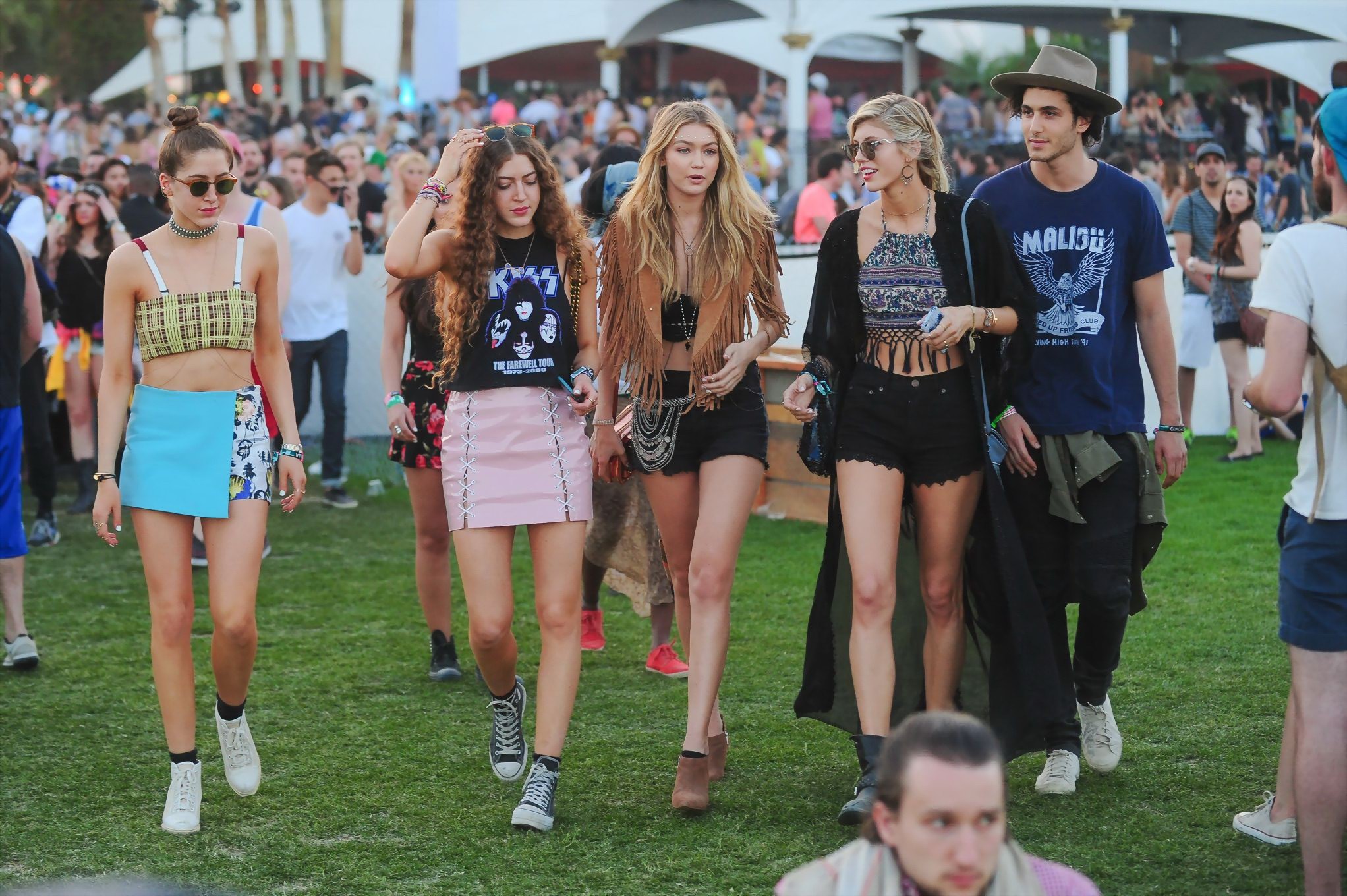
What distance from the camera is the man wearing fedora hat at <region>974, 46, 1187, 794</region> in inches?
181

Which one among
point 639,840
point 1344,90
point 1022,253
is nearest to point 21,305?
point 639,840

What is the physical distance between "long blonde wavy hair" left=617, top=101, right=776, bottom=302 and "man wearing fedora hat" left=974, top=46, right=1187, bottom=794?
737mm

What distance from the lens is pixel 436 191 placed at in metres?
4.62

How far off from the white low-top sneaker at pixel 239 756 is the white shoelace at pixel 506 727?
0.75 metres

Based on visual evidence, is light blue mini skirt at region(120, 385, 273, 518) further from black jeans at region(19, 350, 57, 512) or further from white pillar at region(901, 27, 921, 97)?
white pillar at region(901, 27, 921, 97)

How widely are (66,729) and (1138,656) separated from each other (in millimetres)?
4172

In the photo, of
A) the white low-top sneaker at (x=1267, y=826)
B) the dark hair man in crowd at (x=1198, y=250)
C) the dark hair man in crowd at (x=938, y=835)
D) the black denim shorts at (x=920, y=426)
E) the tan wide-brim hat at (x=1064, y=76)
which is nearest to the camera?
the dark hair man in crowd at (x=938, y=835)

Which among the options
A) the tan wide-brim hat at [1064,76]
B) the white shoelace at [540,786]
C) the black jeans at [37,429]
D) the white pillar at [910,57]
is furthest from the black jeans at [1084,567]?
the white pillar at [910,57]

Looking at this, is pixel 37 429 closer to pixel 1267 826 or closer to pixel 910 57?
pixel 1267 826

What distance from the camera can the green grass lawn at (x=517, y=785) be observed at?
421cm

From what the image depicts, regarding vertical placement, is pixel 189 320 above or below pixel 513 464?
above

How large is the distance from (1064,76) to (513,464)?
2006 millimetres

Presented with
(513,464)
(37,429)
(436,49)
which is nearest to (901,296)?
(513,464)

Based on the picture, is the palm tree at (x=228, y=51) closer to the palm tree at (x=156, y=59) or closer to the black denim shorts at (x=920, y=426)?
the palm tree at (x=156, y=59)
